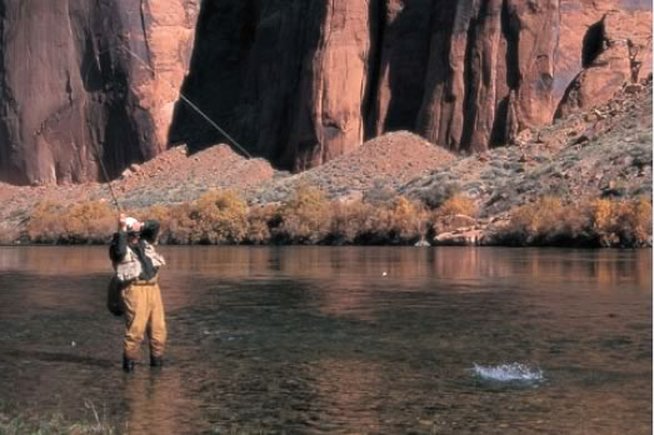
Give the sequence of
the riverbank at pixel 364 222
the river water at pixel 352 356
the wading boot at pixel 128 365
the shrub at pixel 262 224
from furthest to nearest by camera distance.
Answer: the shrub at pixel 262 224
the riverbank at pixel 364 222
the wading boot at pixel 128 365
the river water at pixel 352 356

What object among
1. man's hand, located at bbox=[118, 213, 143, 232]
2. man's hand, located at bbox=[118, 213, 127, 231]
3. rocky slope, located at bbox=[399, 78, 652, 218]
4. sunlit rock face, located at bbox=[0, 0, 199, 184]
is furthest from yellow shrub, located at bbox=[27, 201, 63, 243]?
man's hand, located at bbox=[118, 213, 127, 231]

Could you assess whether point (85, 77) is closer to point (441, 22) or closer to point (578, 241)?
point (441, 22)

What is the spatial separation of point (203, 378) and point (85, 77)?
91146mm

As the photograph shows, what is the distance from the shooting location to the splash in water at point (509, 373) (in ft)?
51.7

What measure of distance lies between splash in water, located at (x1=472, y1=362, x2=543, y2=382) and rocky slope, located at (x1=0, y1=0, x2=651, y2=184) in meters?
57.7

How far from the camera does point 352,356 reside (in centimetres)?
1806

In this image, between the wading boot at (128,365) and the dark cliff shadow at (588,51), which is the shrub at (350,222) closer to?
the dark cliff shadow at (588,51)

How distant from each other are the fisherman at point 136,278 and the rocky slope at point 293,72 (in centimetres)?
5873

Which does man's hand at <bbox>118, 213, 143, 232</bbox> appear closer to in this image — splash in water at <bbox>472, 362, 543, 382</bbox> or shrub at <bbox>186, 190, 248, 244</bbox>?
splash in water at <bbox>472, 362, 543, 382</bbox>

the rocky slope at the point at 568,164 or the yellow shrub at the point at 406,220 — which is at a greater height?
the rocky slope at the point at 568,164

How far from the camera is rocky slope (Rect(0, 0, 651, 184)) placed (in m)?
76.1

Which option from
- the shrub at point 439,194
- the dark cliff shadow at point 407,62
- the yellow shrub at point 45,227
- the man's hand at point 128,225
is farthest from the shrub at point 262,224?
the man's hand at point 128,225

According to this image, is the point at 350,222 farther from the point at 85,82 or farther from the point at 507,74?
the point at 85,82

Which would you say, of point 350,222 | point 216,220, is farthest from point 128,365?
point 216,220
